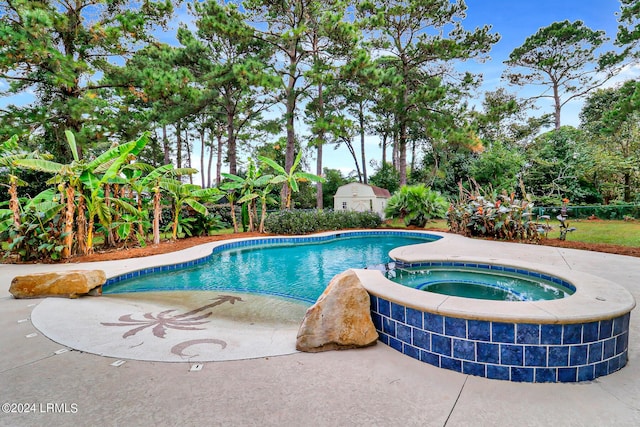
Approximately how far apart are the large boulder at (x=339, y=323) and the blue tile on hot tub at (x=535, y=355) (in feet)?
3.58

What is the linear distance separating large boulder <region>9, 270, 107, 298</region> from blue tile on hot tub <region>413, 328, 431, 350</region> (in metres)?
4.51

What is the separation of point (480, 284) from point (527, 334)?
2.56m

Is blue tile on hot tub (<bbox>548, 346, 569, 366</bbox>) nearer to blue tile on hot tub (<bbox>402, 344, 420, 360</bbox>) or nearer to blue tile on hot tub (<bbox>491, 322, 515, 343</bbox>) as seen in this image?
blue tile on hot tub (<bbox>491, 322, 515, 343</bbox>)

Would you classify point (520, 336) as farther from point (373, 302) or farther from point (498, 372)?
point (373, 302)

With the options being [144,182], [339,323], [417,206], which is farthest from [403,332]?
[417,206]

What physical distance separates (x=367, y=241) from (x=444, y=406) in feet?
29.3

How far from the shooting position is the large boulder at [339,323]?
253 cm

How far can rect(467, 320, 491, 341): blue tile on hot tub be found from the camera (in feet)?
7.00

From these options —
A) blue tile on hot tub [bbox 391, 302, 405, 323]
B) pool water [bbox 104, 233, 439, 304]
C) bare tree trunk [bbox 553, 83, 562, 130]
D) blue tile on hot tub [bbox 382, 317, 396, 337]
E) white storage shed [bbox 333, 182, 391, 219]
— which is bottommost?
pool water [bbox 104, 233, 439, 304]

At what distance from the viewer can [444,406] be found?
5.87 ft

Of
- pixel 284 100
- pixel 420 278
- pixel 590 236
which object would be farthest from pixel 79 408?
pixel 284 100

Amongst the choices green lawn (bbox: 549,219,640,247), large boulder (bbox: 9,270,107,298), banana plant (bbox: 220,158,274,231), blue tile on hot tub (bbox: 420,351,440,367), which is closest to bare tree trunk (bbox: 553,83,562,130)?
green lawn (bbox: 549,219,640,247)

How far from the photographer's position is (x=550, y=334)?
80.9 inches

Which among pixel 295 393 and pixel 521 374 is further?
pixel 521 374
